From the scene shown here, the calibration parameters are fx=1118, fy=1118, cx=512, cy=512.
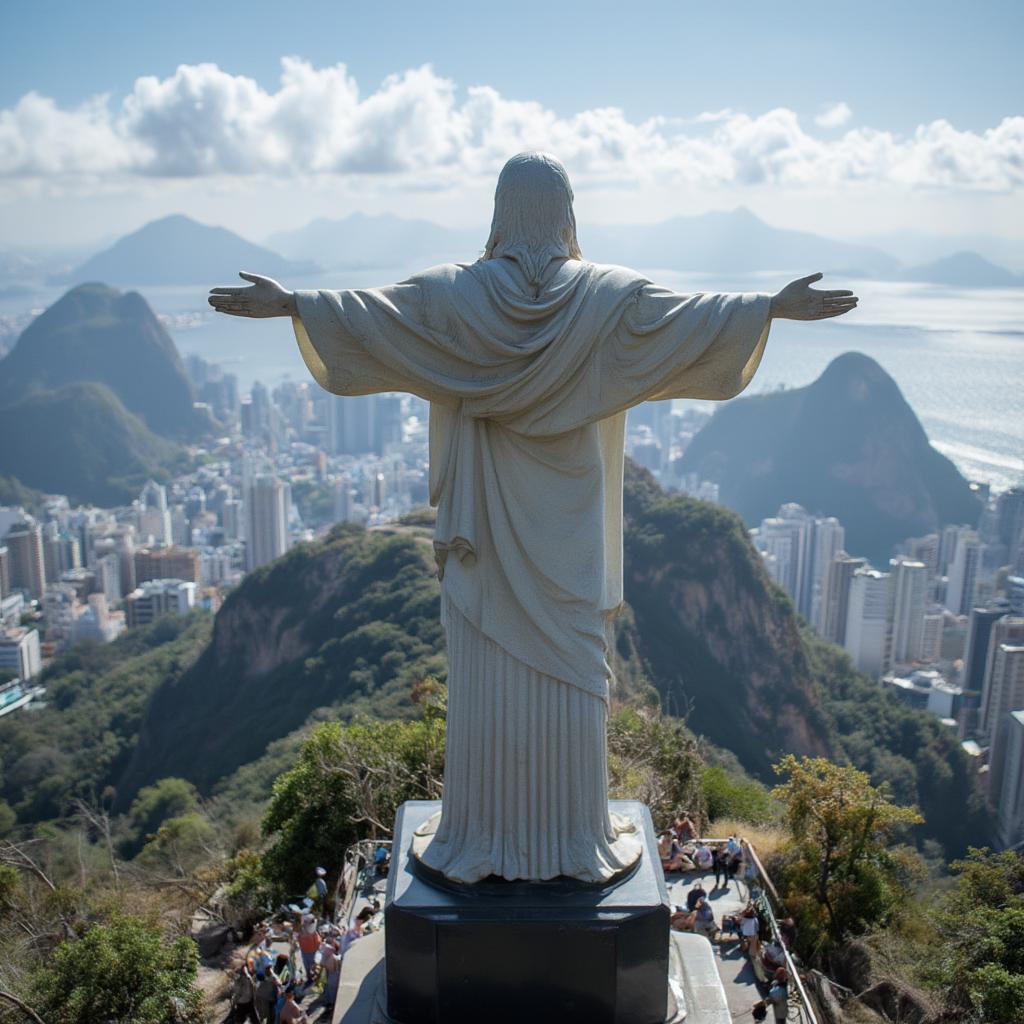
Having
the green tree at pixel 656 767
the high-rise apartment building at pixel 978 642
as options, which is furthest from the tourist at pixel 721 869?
the high-rise apartment building at pixel 978 642

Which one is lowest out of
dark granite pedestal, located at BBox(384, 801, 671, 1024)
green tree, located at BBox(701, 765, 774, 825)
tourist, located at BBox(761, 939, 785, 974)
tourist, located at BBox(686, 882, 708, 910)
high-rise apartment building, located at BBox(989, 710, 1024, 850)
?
high-rise apartment building, located at BBox(989, 710, 1024, 850)

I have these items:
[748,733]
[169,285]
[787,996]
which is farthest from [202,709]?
[169,285]

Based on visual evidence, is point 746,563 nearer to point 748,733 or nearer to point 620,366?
point 748,733

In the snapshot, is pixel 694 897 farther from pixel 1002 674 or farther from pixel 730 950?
pixel 1002 674

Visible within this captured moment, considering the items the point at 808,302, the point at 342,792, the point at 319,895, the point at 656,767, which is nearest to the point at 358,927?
the point at 319,895

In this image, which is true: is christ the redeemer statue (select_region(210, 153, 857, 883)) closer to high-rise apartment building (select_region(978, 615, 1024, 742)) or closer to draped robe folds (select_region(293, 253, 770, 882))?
draped robe folds (select_region(293, 253, 770, 882))

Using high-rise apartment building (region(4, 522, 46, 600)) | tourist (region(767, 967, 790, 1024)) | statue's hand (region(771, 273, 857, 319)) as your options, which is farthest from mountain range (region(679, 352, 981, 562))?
statue's hand (region(771, 273, 857, 319))
